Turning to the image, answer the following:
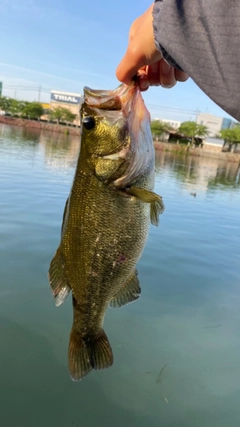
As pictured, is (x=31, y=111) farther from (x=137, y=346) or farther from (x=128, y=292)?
(x=128, y=292)

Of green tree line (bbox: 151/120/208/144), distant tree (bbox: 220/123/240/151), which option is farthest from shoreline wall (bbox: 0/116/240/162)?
green tree line (bbox: 151/120/208/144)

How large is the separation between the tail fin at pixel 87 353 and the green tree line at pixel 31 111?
96072 millimetres

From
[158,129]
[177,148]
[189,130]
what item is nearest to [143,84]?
[177,148]

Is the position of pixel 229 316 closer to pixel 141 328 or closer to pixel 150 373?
pixel 141 328

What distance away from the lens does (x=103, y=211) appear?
2.01m

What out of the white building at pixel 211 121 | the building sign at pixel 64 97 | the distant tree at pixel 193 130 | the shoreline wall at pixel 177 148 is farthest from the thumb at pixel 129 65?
the white building at pixel 211 121

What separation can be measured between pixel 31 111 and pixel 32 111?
260 mm

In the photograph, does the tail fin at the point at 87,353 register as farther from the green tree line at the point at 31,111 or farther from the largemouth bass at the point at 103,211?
the green tree line at the point at 31,111

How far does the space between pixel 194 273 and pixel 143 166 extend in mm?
5690

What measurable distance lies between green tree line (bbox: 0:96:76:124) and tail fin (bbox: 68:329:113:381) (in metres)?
96.1

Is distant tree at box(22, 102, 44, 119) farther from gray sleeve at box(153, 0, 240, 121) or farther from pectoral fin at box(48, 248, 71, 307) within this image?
gray sleeve at box(153, 0, 240, 121)

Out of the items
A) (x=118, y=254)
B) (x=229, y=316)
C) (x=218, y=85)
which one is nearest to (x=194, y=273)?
(x=229, y=316)

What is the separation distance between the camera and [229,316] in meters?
5.73

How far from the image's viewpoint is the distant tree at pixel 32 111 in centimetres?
9175
